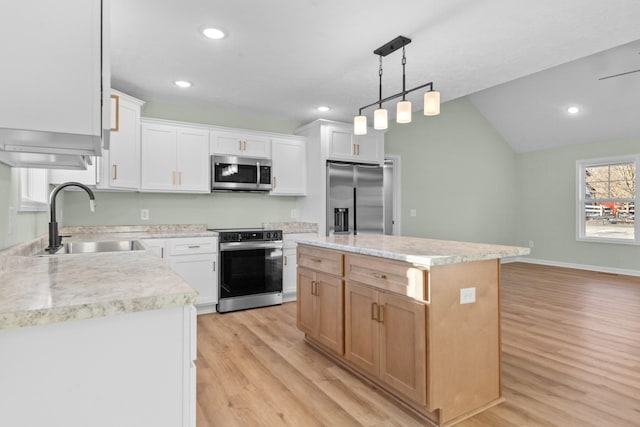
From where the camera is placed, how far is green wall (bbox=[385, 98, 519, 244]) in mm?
5996

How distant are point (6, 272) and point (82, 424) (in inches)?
29.9

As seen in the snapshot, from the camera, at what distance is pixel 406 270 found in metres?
1.97

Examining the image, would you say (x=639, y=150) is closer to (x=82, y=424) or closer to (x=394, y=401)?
(x=394, y=401)

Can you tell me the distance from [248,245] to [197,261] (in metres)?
0.56

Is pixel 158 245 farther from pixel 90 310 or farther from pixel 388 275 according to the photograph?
pixel 90 310

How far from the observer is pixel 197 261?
388 centimetres

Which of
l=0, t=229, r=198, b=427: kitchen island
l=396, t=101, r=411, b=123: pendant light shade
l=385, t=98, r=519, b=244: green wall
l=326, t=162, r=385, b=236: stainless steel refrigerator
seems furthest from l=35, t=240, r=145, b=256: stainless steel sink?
l=385, t=98, r=519, b=244: green wall

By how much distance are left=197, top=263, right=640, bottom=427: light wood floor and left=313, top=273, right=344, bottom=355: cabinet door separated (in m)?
0.17

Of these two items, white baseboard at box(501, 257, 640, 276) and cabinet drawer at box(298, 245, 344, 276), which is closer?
cabinet drawer at box(298, 245, 344, 276)

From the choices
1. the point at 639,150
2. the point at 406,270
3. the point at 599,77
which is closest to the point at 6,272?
the point at 406,270

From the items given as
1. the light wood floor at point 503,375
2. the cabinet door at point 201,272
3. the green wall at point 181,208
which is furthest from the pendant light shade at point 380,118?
the green wall at point 181,208

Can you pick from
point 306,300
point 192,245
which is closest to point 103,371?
point 306,300

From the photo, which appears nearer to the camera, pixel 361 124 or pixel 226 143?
pixel 361 124

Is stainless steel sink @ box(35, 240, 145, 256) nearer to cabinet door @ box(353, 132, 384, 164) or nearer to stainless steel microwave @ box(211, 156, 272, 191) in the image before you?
stainless steel microwave @ box(211, 156, 272, 191)
